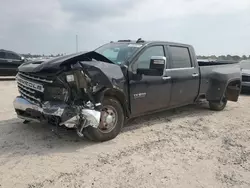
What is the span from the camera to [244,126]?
6.20 meters

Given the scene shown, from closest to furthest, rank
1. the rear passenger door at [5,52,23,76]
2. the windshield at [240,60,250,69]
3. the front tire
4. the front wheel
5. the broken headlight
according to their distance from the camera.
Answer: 1. the broken headlight
2. the front tire
3. the front wheel
4. the windshield at [240,60,250,69]
5. the rear passenger door at [5,52,23,76]

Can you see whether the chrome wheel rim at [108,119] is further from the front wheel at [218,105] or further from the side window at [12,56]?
the side window at [12,56]

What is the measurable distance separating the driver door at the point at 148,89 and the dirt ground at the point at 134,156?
1.59 feet

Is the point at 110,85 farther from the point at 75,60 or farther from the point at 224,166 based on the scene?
the point at 224,166

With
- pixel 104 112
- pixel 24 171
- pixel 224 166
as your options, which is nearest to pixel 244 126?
pixel 224 166

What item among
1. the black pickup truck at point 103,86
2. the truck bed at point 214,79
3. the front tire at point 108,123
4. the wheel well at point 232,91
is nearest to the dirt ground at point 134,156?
the front tire at point 108,123

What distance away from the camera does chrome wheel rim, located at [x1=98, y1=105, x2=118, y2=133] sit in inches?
189

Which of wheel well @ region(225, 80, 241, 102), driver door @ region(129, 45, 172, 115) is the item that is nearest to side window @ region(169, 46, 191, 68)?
driver door @ region(129, 45, 172, 115)

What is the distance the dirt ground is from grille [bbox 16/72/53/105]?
701 millimetres

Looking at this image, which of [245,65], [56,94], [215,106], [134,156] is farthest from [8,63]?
[134,156]

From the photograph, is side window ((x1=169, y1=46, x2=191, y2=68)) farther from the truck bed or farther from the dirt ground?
the dirt ground

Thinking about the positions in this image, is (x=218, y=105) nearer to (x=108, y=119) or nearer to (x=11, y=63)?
(x=108, y=119)

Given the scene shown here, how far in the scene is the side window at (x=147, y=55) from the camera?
5.38m

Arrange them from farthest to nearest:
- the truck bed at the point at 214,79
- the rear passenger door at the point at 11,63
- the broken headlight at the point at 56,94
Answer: the rear passenger door at the point at 11,63, the truck bed at the point at 214,79, the broken headlight at the point at 56,94
